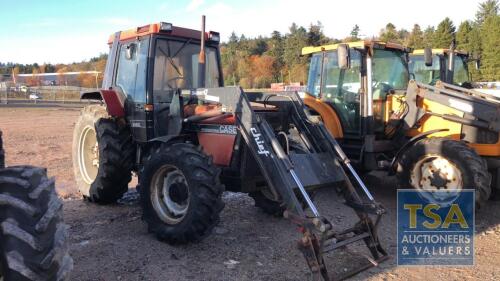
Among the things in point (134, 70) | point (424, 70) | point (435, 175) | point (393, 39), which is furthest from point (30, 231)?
point (393, 39)

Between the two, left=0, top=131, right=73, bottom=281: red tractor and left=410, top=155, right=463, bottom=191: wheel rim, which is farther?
left=410, top=155, right=463, bottom=191: wheel rim

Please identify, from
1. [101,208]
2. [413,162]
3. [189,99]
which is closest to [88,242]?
[101,208]

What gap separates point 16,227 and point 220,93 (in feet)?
9.77

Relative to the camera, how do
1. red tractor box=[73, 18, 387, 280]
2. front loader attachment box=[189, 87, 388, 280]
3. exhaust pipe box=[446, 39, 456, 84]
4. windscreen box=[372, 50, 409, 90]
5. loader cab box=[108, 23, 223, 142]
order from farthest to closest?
exhaust pipe box=[446, 39, 456, 84]
windscreen box=[372, 50, 409, 90]
loader cab box=[108, 23, 223, 142]
red tractor box=[73, 18, 387, 280]
front loader attachment box=[189, 87, 388, 280]

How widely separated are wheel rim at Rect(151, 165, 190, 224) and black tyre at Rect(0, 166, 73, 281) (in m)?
2.27

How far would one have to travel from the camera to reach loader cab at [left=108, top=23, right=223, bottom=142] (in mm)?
5949

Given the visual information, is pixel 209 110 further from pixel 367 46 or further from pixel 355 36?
pixel 355 36

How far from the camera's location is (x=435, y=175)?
622cm

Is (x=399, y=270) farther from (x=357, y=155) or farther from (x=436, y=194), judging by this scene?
(x=357, y=155)

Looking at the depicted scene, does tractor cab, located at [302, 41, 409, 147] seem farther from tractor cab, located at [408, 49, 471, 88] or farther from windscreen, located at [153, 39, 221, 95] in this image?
windscreen, located at [153, 39, 221, 95]

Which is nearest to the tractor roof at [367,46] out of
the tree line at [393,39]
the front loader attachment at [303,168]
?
the front loader attachment at [303,168]

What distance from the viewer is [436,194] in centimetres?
620

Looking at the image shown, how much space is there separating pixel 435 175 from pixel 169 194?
11.9 feet

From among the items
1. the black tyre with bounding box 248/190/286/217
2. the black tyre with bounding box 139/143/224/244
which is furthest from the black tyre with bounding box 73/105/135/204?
the black tyre with bounding box 248/190/286/217
